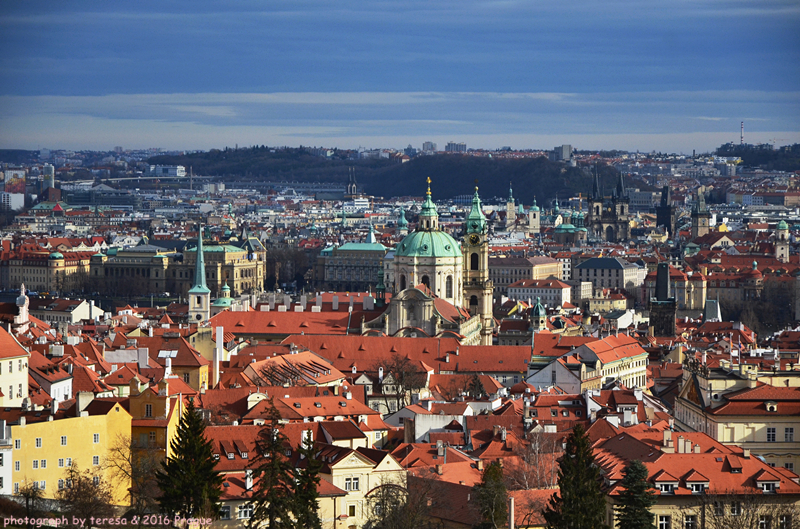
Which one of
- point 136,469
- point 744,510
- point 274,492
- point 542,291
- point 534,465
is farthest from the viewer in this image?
point 542,291

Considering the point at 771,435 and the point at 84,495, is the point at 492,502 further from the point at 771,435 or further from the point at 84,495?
the point at 771,435

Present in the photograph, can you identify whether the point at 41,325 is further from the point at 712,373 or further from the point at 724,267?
the point at 724,267

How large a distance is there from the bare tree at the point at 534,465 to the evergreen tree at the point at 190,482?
7.20 meters

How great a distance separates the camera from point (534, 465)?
4034cm

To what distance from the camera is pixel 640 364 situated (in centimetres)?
7175

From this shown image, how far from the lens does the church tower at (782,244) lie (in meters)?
145

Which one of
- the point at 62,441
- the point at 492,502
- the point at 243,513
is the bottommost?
the point at 243,513

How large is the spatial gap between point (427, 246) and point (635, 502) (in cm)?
4892

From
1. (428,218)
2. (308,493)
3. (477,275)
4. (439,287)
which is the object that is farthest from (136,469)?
(477,275)

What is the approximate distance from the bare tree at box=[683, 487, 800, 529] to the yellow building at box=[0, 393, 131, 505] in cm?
1217

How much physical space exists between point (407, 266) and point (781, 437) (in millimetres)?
40407

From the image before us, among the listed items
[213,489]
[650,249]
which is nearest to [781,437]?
[213,489]

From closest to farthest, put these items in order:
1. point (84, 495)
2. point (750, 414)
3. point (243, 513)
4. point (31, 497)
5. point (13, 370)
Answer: point (84, 495), point (31, 497), point (243, 513), point (750, 414), point (13, 370)

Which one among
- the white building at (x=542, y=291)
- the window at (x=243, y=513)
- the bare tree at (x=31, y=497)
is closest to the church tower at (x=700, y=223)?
the white building at (x=542, y=291)
